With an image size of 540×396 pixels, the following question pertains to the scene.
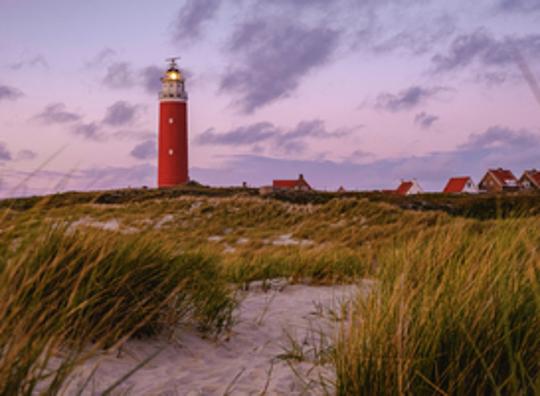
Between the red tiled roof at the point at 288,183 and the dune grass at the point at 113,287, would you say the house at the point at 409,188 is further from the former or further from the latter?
the dune grass at the point at 113,287

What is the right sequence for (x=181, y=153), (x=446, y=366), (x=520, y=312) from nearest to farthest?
(x=446, y=366), (x=520, y=312), (x=181, y=153)

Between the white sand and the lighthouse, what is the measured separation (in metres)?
38.0

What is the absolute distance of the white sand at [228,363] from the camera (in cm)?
245

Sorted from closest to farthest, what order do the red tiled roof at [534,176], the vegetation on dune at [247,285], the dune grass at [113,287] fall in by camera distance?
1. the vegetation on dune at [247,285]
2. the dune grass at [113,287]
3. the red tiled roof at [534,176]

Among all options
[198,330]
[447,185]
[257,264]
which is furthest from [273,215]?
[447,185]

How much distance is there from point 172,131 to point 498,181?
3648 cm

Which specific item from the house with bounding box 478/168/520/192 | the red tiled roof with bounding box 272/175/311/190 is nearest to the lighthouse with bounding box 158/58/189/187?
the red tiled roof with bounding box 272/175/311/190

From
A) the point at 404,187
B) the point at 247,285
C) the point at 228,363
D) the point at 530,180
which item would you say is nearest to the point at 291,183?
the point at 404,187

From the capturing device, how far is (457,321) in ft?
7.04

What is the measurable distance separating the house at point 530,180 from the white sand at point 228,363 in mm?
55662

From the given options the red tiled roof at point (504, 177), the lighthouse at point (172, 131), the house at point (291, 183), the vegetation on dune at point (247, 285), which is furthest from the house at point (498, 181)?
the vegetation on dune at point (247, 285)

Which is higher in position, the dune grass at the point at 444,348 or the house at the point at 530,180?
the house at the point at 530,180

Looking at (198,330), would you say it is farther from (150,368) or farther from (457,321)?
(457,321)

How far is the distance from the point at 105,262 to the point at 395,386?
178 cm
